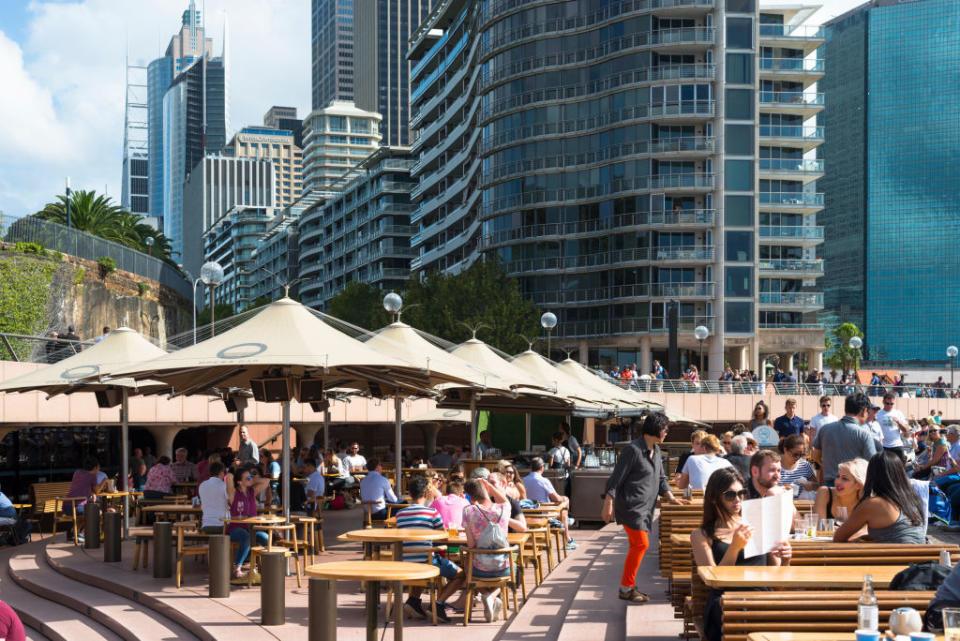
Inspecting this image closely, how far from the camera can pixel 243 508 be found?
491 inches

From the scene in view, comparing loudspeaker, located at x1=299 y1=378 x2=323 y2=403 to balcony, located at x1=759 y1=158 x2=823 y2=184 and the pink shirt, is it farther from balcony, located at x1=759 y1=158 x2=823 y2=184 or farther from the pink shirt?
balcony, located at x1=759 y1=158 x2=823 y2=184

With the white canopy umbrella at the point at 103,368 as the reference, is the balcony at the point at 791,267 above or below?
above

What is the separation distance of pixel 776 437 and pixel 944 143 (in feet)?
457

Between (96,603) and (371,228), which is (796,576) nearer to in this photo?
(96,603)

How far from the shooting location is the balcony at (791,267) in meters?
74.2

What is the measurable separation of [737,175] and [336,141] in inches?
4716

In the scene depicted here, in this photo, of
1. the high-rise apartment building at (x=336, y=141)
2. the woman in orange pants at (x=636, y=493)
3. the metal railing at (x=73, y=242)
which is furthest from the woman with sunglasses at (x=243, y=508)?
the high-rise apartment building at (x=336, y=141)

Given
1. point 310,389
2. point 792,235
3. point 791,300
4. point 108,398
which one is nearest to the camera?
point 310,389

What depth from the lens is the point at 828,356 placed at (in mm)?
130000

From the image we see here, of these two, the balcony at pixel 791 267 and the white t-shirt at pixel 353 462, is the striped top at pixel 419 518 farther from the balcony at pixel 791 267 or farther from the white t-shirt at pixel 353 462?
the balcony at pixel 791 267

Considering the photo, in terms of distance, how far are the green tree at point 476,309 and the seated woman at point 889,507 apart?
175 feet

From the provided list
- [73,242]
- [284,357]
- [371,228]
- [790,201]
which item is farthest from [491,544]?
[371,228]

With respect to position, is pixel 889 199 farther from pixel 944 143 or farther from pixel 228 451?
pixel 228 451

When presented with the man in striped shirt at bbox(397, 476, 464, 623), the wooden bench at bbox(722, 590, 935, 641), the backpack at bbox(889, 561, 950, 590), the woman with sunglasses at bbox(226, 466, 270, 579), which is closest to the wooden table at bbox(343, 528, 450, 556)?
the man in striped shirt at bbox(397, 476, 464, 623)
